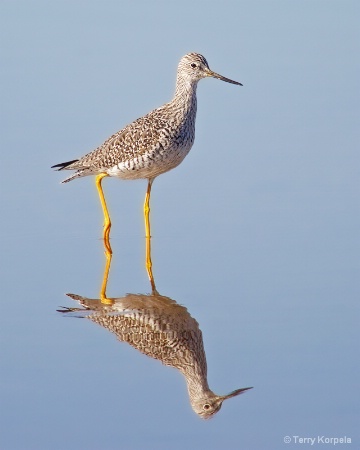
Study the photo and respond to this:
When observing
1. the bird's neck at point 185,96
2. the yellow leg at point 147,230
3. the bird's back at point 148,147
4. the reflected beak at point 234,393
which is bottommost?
the reflected beak at point 234,393

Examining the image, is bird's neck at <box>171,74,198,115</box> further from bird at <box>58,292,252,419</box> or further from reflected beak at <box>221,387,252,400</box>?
reflected beak at <box>221,387,252,400</box>

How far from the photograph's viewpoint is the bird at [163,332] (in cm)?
903

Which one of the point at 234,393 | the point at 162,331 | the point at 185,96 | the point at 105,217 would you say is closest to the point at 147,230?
the point at 105,217

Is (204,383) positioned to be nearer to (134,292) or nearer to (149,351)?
(149,351)

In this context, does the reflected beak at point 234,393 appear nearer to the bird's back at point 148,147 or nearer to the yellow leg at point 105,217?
the yellow leg at point 105,217

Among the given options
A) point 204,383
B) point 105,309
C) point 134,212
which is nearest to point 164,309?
point 105,309

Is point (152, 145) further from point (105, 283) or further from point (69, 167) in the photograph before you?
point (105, 283)

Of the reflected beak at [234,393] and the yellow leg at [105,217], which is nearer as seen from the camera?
the reflected beak at [234,393]

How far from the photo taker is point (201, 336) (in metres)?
10.2

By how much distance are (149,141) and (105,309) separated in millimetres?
3142

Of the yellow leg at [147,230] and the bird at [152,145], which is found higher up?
the bird at [152,145]

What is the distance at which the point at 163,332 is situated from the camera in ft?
33.7

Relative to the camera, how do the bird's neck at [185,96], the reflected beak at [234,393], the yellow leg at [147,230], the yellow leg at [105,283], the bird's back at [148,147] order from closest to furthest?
the reflected beak at [234,393], the yellow leg at [105,283], the yellow leg at [147,230], the bird's back at [148,147], the bird's neck at [185,96]

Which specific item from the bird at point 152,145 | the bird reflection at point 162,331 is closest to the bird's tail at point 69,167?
the bird at point 152,145
